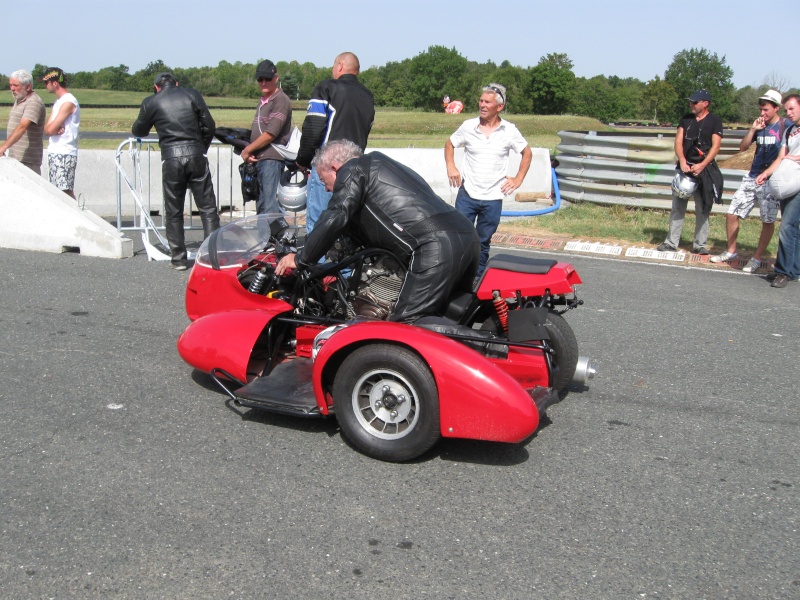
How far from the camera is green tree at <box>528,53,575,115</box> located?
8562 cm

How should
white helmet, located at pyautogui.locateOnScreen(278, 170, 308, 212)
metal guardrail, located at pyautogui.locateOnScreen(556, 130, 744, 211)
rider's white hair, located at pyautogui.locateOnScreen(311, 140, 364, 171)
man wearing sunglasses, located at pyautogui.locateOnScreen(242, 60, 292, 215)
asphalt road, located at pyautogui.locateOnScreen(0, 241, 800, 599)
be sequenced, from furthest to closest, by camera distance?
metal guardrail, located at pyautogui.locateOnScreen(556, 130, 744, 211), man wearing sunglasses, located at pyautogui.locateOnScreen(242, 60, 292, 215), white helmet, located at pyautogui.locateOnScreen(278, 170, 308, 212), rider's white hair, located at pyautogui.locateOnScreen(311, 140, 364, 171), asphalt road, located at pyautogui.locateOnScreen(0, 241, 800, 599)

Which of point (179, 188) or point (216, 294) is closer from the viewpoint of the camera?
point (216, 294)

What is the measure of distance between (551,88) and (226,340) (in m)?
85.4

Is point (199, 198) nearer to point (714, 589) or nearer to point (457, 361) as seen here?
point (457, 361)

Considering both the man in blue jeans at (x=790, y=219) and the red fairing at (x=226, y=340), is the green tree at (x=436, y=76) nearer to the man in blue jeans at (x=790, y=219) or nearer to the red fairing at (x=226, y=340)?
the man in blue jeans at (x=790, y=219)

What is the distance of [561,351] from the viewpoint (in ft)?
16.8

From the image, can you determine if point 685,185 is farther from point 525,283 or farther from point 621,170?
point 525,283

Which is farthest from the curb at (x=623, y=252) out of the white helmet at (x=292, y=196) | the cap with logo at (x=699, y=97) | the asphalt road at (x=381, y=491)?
the asphalt road at (x=381, y=491)

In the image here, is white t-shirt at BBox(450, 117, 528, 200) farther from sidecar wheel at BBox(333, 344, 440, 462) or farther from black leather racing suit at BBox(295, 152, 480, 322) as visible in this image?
sidecar wheel at BBox(333, 344, 440, 462)

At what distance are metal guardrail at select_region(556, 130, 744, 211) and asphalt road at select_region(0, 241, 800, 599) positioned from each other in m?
7.22

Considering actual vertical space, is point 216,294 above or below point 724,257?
below

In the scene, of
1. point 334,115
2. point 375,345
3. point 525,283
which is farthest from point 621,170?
point 375,345

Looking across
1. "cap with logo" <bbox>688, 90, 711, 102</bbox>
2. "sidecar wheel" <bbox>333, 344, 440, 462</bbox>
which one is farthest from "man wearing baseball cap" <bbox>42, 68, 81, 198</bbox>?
"cap with logo" <bbox>688, 90, 711, 102</bbox>

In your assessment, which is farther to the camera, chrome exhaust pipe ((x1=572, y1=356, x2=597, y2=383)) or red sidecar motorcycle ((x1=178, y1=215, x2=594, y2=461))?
chrome exhaust pipe ((x1=572, y1=356, x2=597, y2=383))
